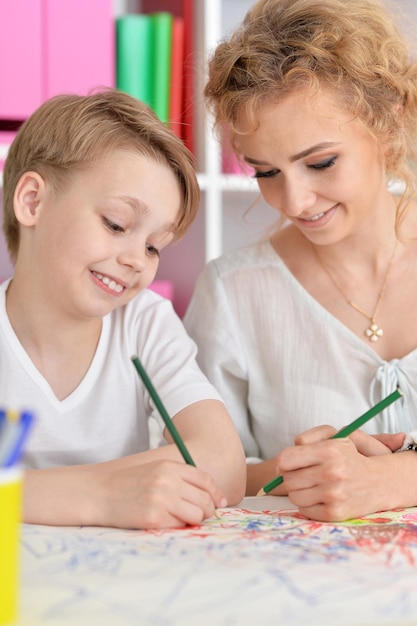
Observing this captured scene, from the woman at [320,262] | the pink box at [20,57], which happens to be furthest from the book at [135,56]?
the woman at [320,262]

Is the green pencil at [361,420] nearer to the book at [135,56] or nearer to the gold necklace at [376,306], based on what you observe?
the gold necklace at [376,306]

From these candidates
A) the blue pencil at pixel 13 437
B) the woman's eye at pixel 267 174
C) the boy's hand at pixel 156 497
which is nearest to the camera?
the blue pencil at pixel 13 437

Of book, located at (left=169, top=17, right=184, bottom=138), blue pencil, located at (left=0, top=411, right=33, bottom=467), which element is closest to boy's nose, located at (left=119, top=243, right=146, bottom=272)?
blue pencil, located at (left=0, top=411, right=33, bottom=467)

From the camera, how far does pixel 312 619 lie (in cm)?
65

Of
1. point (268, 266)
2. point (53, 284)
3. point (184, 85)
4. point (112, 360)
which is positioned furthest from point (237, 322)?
point (184, 85)

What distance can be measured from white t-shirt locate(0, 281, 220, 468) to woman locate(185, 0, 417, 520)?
0.50 ft

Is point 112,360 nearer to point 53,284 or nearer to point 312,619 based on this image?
point 53,284

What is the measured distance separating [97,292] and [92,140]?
7.9 inches

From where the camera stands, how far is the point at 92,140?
120 centimetres

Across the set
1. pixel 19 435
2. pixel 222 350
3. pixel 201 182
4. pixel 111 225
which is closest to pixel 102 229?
pixel 111 225

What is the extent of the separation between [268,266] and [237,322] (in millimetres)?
104

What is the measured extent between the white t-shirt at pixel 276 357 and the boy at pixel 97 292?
160mm

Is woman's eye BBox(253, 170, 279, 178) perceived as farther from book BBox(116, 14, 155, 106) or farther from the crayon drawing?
book BBox(116, 14, 155, 106)

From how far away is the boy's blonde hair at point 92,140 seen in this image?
3.93 feet
